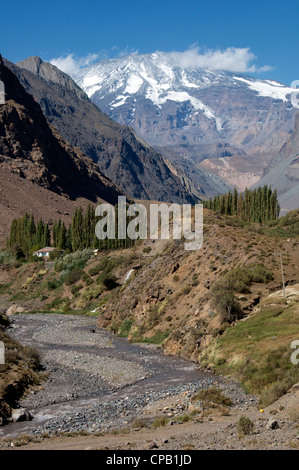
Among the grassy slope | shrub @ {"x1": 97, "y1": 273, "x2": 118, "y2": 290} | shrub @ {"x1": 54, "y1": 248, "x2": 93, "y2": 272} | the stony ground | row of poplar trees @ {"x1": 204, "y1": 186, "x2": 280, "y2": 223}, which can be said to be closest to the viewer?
the stony ground

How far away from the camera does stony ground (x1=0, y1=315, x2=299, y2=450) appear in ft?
59.4

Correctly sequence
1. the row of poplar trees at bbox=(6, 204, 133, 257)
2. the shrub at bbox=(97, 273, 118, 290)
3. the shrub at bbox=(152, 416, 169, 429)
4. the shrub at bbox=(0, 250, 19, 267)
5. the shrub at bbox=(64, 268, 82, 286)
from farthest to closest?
the row of poplar trees at bbox=(6, 204, 133, 257) < the shrub at bbox=(0, 250, 19, 267) < the shrub at bbox=(64, 268, 82, 286) < the shrub at bbox=(97, 273, 118, 290) < the shrub at bbox=(152, 416, 169, 429)

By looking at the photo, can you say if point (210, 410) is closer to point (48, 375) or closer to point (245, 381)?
point (245, 381)

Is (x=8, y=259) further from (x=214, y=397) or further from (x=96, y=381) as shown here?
(x=214, y=397)

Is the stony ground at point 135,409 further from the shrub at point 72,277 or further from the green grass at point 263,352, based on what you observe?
the shrub at point 72,277

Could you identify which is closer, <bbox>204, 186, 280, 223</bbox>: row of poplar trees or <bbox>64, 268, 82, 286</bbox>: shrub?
<bbox>64, 268, 82, 286</bbox>: shrub

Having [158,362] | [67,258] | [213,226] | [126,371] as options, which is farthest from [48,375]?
[67,258]


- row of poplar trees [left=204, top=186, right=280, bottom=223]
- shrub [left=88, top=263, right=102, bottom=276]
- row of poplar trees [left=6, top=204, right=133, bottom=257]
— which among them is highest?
row of poplar trees [left=204, top=186, right=280, bottom=223]

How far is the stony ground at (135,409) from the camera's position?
18109 mm

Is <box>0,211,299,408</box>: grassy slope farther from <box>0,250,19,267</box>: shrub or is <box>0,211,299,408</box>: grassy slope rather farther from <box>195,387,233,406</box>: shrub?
<box>0,250,19,267</box>: shrub

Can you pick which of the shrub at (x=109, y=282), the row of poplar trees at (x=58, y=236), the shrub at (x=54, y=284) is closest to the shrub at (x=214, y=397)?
the shrub at (x=109, y=282)

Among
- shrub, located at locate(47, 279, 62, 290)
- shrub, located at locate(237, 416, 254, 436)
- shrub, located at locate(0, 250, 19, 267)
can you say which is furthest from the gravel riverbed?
shrub, located at locate(0, 250, 19, 267)

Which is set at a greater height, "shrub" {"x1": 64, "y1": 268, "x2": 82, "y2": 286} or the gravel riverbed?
"shrub" {"x1": 64, "y1": 268, "x2": 82, "y2": 286}

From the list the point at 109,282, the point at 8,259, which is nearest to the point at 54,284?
the point at 109,282
